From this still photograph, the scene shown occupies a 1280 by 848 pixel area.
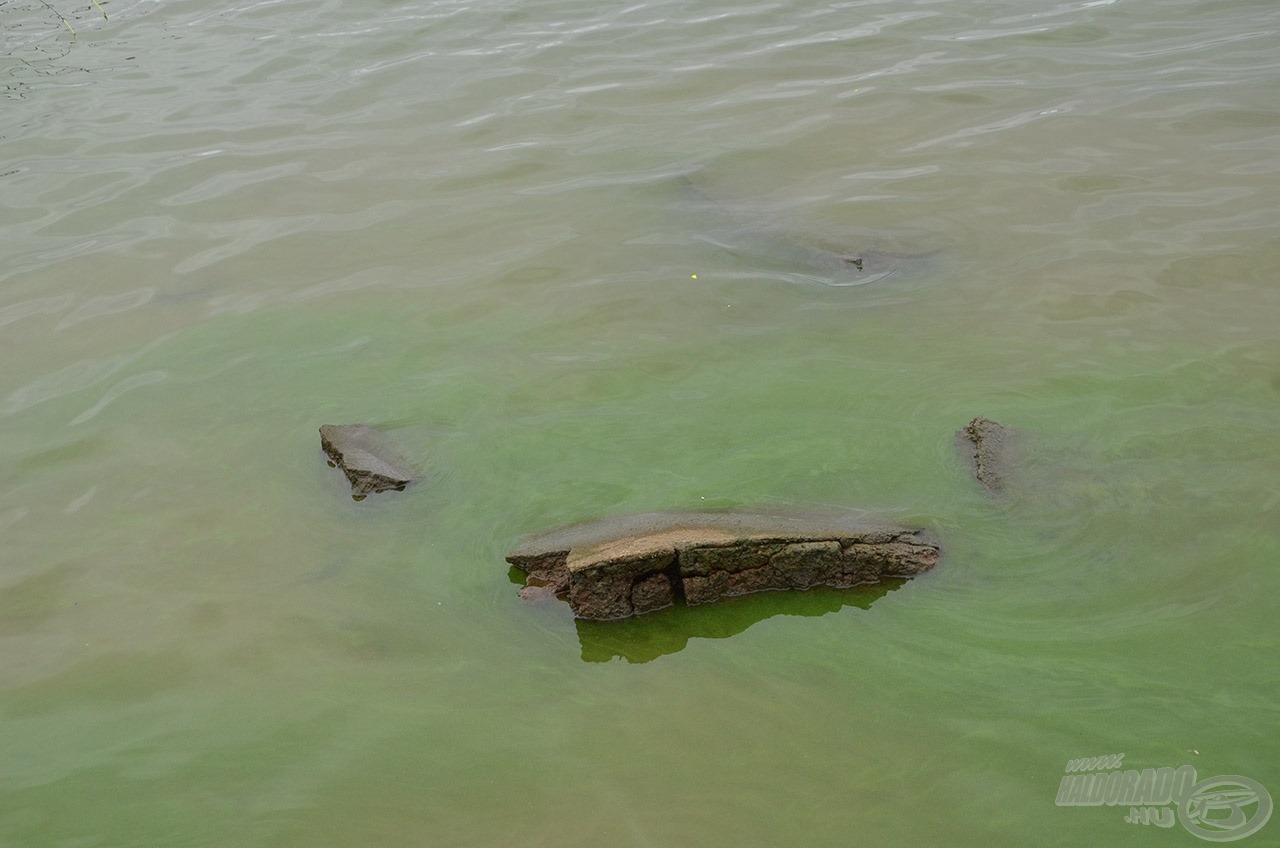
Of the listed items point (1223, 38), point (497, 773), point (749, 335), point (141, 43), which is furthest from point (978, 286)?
point (141, 43)

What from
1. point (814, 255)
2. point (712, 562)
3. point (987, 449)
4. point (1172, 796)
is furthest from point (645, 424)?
point (1172, 796)

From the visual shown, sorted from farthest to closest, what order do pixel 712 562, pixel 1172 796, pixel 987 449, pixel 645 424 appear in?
pixel 645 424
pixel 987 449
pixel 712 562
pixel 1172 796

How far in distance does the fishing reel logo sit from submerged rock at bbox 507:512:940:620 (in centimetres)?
70

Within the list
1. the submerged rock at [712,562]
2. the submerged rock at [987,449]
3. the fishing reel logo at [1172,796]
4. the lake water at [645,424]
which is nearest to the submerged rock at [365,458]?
the lake water at [645,424]

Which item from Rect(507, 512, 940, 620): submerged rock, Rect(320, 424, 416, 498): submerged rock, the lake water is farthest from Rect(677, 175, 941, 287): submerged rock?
Rect(320, 424, 416, 498): submerged rock

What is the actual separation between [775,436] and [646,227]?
177cm

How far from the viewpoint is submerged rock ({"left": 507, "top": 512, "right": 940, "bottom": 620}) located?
2.69 m

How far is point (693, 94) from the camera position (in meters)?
6.21

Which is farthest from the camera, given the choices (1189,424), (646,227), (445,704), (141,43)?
(141,43)

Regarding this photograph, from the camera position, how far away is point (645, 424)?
3529 millimetres

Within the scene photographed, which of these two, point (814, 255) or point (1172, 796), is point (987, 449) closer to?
point (1172, 796)

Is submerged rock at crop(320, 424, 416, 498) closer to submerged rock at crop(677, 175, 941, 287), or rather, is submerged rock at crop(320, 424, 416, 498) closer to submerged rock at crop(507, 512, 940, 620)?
submerged rock at crop(507, 512, 940, 620)

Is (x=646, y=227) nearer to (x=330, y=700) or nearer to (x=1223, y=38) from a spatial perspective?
(x=330, y=700)

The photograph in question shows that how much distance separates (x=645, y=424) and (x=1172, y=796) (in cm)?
191
